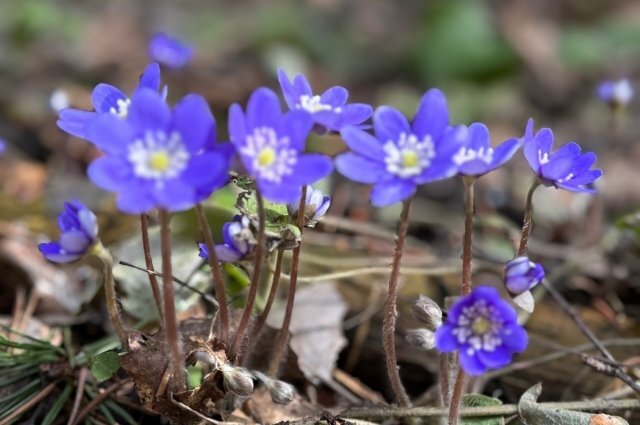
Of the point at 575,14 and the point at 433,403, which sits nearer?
the point at 433,403

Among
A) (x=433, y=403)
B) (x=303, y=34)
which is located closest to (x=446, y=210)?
(x=433, y=403)

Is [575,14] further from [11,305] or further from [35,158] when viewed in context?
[11,305]

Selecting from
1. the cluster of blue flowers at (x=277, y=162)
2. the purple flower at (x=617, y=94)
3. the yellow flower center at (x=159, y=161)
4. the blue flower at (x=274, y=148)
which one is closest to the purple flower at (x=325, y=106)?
the cluster of blue flowers at (x=277, y=162)

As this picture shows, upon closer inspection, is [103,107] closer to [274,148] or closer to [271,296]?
[274,148]

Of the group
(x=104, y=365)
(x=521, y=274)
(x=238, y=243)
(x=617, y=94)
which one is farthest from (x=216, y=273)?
(x=617, y=94)

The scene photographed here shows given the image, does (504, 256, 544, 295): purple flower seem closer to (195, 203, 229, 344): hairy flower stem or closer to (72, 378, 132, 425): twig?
(195, 203, 229, 344): hairy flower stem

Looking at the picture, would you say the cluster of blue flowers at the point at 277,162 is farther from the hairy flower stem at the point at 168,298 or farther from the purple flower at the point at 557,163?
the hairy flower stem at the point at 168,298

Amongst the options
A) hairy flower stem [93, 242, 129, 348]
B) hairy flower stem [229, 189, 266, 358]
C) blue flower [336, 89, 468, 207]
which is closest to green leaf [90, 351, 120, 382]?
hairy flower stem [93, 242, 129, 348]
